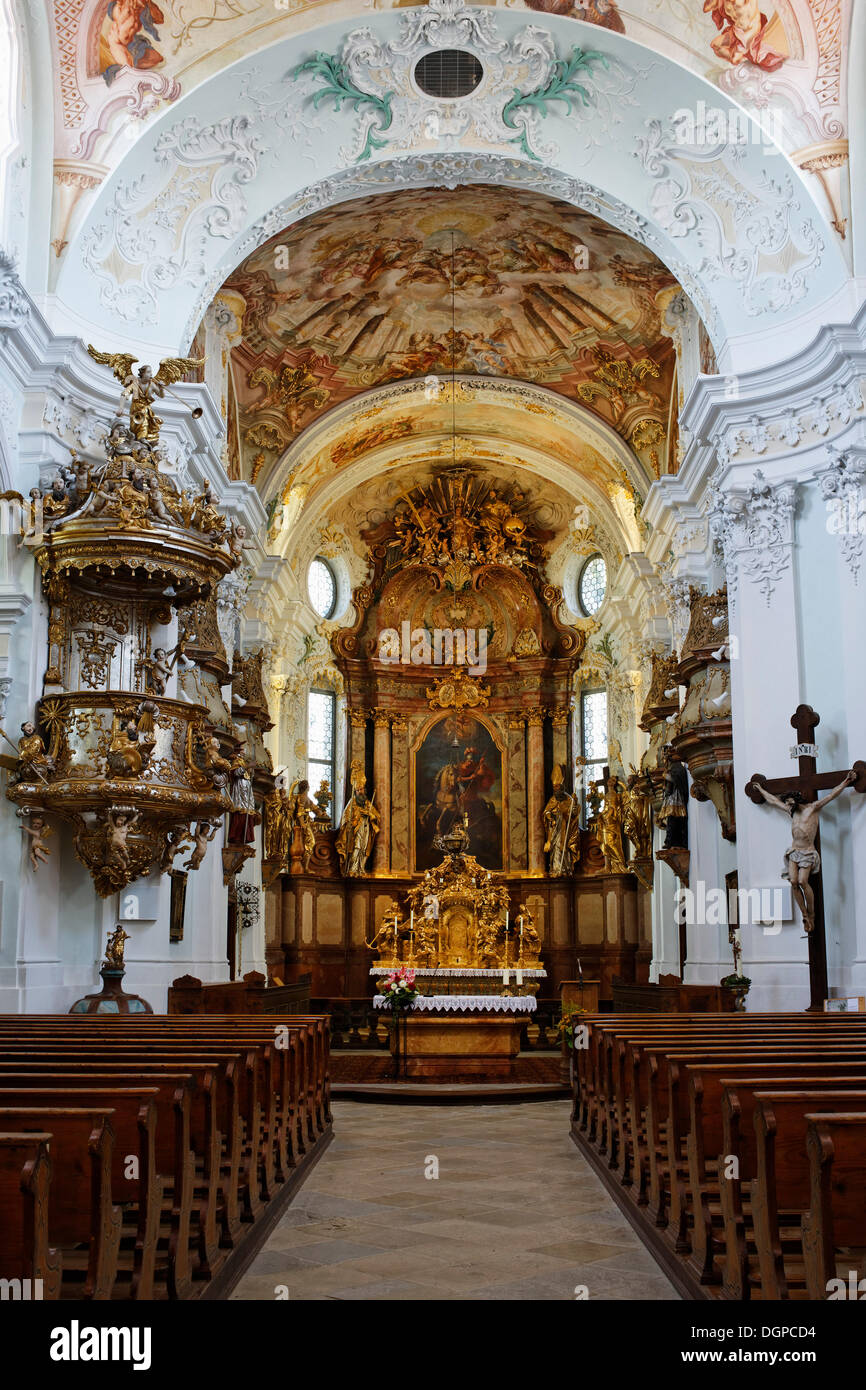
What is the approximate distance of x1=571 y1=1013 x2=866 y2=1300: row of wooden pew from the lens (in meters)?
3.50

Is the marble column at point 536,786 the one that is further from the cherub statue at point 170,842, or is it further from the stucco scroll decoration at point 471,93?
the cherub statue at point 170,842

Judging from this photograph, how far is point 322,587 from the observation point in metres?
24.8

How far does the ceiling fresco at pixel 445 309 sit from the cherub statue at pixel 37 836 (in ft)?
29.5

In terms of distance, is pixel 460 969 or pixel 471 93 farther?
pixel 460 969

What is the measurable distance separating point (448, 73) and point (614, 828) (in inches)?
498

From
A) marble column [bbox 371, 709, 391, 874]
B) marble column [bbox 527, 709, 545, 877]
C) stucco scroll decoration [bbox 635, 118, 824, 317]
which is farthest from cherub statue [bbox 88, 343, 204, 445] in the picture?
marble column [bbox 527, 709, 545, 877]

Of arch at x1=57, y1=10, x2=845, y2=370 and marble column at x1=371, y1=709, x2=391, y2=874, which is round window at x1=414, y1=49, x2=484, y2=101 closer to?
arch at x1=57, y1=10, x2=845, y2=370

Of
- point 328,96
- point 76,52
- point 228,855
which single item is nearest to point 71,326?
point 76,52

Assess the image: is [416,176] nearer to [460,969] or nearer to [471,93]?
[471,93]

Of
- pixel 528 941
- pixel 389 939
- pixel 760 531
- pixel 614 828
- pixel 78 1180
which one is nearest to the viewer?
pixel 78 1180

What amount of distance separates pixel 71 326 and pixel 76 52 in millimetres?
2516

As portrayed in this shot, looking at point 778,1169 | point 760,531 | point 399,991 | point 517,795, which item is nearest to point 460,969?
point 399,991

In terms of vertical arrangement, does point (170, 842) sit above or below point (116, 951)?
above
